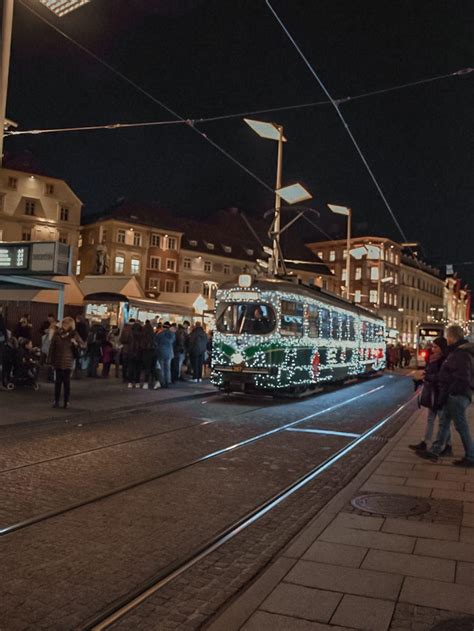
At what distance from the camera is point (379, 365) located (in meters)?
33.5

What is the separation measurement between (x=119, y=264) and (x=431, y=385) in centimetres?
5188

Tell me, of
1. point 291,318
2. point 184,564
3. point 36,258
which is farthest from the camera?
point 291,318

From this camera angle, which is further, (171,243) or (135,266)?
(171,243)

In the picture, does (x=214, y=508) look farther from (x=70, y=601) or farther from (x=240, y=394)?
(x=240, y=394)

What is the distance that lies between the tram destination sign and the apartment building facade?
129ft

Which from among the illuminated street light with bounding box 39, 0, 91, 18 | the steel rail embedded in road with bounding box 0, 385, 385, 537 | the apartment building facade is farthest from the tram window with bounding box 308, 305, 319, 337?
the apartment building facade

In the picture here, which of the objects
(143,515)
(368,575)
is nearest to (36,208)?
(143,515)

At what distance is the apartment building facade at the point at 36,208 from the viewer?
2004 inches

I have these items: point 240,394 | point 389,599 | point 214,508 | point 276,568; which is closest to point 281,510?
point 214,508

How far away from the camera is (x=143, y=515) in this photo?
6066 millimetres

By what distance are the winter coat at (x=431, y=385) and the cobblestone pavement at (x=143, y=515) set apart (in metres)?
1.23

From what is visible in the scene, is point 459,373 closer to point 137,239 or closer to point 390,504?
point 390,504

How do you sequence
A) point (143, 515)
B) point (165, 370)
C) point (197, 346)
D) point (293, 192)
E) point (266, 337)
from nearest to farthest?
point (143, 515) < point (266, 337) < point (165, 370) < point (197, 346) < point (293, 192)

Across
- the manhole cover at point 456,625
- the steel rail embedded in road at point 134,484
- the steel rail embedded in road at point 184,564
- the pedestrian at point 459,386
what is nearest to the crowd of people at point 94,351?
the steel rail embedded in road at point 134,484
